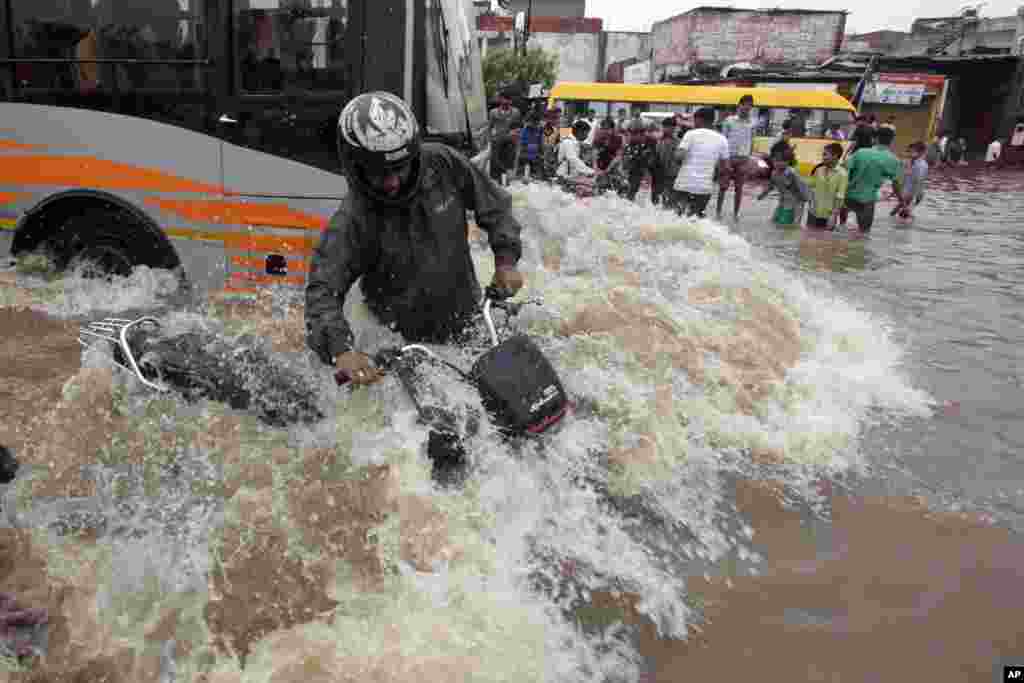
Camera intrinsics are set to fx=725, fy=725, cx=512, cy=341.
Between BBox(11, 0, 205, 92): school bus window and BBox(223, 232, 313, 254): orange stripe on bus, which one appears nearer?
BBox(11, 0, 205, 92): school bus window

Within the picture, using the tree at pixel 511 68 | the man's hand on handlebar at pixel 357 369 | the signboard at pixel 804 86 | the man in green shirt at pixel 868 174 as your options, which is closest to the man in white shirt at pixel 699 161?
the man in green shirt at pixel 868 174

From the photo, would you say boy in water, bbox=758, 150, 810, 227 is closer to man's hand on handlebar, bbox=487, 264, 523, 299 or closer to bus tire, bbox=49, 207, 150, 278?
man's hand on handlebar, bbox=487, 264, 523, 299

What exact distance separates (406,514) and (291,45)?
3.15 m

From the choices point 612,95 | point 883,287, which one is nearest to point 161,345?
point 883,287

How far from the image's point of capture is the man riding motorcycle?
280 centimetres

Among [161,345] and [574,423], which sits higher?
[161,345]

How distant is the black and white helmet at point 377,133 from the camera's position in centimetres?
276

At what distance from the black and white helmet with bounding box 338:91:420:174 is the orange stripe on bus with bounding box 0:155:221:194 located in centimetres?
254

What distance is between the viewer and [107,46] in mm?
4902

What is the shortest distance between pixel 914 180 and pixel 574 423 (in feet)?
40.9

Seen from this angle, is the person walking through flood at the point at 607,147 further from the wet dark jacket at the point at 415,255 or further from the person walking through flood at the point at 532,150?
the wet dark jacket at the point at 415,255

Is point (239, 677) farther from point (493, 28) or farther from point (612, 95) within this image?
point (612, 95)

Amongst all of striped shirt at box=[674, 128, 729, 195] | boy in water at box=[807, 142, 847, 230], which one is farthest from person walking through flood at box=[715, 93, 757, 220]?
striped shirt at box=[674, 128, 729, 195]

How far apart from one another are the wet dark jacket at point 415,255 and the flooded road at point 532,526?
0.24 metres
